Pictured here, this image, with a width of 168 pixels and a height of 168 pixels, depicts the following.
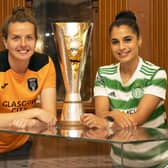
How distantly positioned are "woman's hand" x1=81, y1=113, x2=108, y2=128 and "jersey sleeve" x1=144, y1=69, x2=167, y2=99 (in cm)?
31

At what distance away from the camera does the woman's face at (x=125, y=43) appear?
5.54 ft

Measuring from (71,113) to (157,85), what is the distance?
35 cm

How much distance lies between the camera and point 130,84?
5.52 ft

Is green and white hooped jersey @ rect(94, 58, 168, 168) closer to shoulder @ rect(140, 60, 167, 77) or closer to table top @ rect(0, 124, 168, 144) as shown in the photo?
shoulder @ rect(140, 60, 167, 77)

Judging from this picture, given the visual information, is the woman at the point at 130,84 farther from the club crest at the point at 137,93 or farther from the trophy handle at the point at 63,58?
the trophy handle at the point at 63,58

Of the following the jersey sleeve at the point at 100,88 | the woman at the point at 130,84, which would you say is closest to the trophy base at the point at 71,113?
the woman at the point at 130,84

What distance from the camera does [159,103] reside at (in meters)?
1.68

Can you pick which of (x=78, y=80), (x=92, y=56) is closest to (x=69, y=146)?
(x=78, y=80)

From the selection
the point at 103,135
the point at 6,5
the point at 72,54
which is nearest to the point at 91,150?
the point at 103,135

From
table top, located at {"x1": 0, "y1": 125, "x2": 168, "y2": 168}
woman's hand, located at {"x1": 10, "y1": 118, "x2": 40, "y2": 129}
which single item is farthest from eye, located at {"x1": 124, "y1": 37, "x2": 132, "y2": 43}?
table top, located at {"x1": 0, "y1": 125, "x2": 168, "y2": 168}

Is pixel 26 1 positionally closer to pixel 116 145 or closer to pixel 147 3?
pixel 147 3

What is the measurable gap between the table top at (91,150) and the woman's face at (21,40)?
47 cm

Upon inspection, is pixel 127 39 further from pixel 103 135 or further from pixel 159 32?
pixel 159 32

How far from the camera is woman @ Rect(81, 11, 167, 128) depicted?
1631 millimetres
